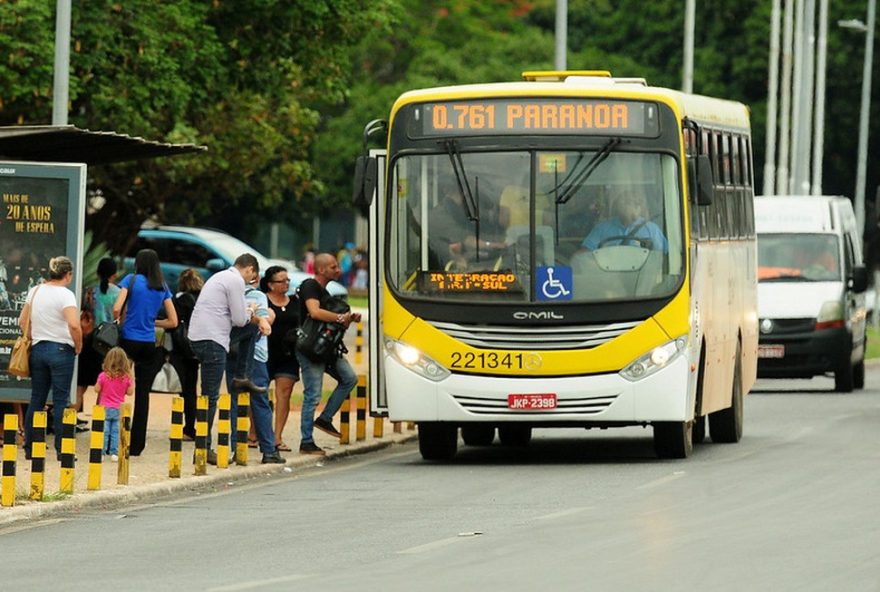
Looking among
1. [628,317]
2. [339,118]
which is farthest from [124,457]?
[339,118]

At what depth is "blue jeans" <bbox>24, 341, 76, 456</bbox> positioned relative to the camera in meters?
18.7

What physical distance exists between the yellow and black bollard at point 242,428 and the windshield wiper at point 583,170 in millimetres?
3029

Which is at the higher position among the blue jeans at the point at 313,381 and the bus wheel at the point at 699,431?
the blue jeans at the point at 313,381

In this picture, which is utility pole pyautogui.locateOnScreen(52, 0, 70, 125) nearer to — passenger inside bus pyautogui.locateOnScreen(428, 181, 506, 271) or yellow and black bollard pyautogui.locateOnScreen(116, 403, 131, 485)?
passenger inside bus pyautogui.locateOnScreen(428, 181, 506, 271)

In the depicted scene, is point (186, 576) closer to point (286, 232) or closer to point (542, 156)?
point (542, 156)

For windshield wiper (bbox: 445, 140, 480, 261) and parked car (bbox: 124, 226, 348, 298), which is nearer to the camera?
windshield wiper (bbox: 445, 140, 480, 261)

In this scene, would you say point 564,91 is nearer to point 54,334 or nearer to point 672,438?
point 672,438

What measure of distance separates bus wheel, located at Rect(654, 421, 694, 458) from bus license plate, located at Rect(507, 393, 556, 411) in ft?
3.45

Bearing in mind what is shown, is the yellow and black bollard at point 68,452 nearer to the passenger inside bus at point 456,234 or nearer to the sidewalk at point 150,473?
the sidewalk at point 150,473

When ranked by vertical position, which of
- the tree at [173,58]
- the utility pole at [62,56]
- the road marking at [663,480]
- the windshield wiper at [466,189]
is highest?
the tree at [173,58]

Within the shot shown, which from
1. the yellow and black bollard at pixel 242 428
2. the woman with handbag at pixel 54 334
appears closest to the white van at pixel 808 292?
the yellow and black bollard at pixel 242 428

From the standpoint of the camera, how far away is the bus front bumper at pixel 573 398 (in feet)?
63.3

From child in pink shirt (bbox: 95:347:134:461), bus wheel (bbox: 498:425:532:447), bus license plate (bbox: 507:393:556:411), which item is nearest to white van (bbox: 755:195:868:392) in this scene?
bus wheel (bbox: 498:425:532:447)

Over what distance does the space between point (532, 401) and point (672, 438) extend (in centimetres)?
150
